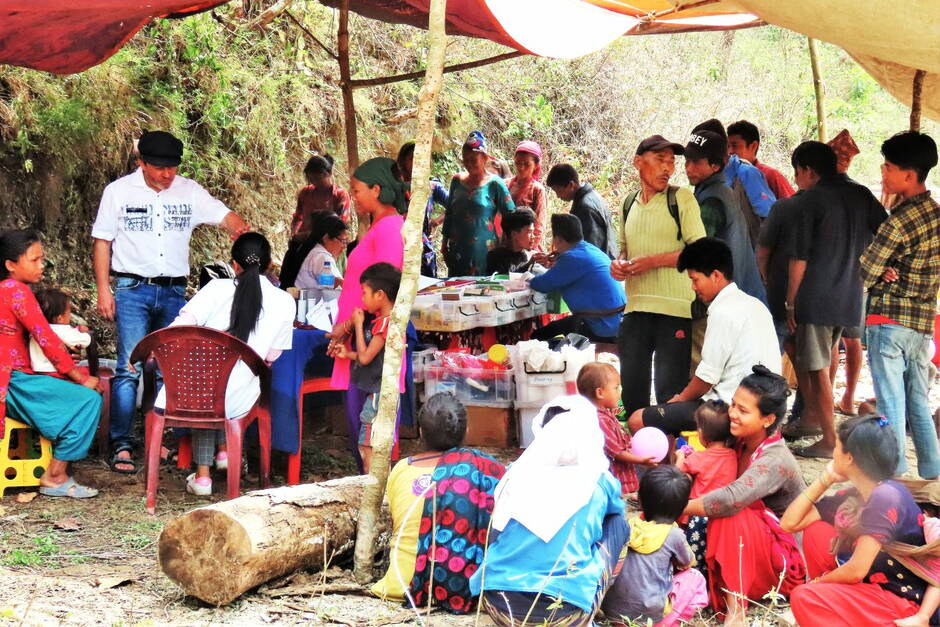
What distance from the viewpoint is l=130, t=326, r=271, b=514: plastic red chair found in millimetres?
5020

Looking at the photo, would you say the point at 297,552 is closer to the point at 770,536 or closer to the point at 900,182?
the point at 770,536

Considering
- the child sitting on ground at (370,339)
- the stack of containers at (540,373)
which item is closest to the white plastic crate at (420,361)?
the stack of containers at (540,373)

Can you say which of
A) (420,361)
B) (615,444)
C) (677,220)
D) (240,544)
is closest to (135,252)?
(420,361)

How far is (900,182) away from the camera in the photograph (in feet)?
16.2

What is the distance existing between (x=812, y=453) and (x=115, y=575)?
13.7 feet

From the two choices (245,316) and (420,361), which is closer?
(245,316)

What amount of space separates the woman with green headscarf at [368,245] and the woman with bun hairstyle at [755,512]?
1.85 meters

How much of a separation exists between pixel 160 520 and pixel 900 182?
4017mm

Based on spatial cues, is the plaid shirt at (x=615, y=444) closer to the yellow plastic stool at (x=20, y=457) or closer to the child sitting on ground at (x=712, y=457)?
the child sitting on ground at (x=712, y=457)

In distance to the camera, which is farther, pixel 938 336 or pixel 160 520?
pixel 938 336

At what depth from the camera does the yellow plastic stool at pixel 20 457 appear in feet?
17.4

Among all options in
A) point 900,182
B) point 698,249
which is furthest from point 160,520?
point 900,182

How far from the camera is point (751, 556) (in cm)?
398

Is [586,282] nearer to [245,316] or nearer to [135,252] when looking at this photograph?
[245,316]
